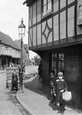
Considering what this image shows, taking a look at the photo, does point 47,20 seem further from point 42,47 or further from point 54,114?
point 54,114

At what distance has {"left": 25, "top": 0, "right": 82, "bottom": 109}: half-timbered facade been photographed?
7.65 m

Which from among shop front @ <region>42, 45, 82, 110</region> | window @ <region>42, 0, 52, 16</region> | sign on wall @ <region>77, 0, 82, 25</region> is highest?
window @ <region>42, 0, 52, 16</region>

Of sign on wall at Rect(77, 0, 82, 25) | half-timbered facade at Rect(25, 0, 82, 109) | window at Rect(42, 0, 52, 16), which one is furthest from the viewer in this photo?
window at Rect(42, 0, 52, 16)

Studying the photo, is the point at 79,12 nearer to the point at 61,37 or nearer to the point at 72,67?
the point at 61,37

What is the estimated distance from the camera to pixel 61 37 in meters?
8.70

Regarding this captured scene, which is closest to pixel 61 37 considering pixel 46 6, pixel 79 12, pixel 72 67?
pixel 72 67

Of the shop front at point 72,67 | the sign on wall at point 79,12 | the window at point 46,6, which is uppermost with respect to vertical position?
the window at point 46,6

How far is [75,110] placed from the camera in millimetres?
7969

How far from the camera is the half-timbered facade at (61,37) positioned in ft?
25.1

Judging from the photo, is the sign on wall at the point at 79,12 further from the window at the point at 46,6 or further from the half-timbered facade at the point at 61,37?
the window at the point at 46,6

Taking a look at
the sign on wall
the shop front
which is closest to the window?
the shop front

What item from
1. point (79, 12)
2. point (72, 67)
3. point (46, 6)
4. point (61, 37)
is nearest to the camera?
point (79, 12)

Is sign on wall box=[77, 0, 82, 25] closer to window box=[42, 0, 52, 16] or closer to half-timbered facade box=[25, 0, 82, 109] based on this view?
half-timbered facade box=[25, 0, 82, 109]

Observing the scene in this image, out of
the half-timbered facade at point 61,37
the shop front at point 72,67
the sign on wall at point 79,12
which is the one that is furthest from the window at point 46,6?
the sign on wall at point 79,12
